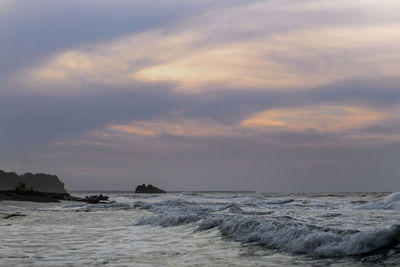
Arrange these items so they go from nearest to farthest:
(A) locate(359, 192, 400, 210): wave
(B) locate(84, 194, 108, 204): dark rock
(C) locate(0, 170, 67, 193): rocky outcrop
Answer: (A) locate(359, 192, 400, 210): wave → (B) locate(84, 194, 108, 204): dark rock → (C) locate(0, 170, 67, 193): rocky outcrop

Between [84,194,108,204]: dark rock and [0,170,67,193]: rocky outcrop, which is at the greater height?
[0,170,67,193]: rocky outcrop

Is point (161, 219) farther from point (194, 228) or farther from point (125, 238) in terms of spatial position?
point (125, 238)

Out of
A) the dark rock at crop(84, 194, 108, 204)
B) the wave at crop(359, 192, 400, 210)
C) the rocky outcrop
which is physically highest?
the rocky outcrop

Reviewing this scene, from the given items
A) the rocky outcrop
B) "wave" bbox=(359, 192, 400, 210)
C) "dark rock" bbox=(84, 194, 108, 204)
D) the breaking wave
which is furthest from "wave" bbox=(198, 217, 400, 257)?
the rocky outcrop

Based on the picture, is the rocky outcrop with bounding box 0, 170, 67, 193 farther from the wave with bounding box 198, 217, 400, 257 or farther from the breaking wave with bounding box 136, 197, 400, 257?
the wave with bounding box 198, 217, 400, 257

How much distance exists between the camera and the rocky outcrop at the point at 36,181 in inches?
6491

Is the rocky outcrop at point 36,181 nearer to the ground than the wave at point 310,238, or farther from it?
farther from it

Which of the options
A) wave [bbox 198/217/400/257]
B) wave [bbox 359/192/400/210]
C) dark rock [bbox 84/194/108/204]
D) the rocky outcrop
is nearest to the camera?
wave [bbox 198/217/400/257]

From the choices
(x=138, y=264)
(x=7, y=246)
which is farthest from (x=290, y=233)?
(x=7, y=246)

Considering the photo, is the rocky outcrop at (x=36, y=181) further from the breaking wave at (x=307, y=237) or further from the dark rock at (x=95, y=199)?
the breaking wave at (x=307, y=237)

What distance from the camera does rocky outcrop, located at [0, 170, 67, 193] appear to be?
541 feet

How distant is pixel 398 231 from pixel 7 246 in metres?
9.73

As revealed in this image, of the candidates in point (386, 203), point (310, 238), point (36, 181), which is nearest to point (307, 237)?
point (310, 238)

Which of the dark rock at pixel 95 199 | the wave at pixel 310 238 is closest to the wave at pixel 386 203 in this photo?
the wave at pixel 310 238
